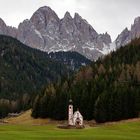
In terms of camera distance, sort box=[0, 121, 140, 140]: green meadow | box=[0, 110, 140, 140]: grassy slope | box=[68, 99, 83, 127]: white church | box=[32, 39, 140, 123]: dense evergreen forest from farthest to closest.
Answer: box=[32, 39, 140, 123]: dense evergreen forest → box=[68, 99, 83, 127]: white church → box=[0, 110, 140, 140]: grassy slope → box=[0, 121, 140, 140]: green meadow

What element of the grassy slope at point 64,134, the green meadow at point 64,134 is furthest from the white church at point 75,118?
the green meadow at point 64,134

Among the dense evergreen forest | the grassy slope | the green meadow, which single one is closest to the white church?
the dense evergreen forest

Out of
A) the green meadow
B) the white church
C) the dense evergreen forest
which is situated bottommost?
the green meadow

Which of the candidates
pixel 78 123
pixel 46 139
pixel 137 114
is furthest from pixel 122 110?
pixel 46 139

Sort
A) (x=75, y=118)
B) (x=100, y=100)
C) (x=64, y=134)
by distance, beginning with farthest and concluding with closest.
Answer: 1. (x=100, y=100)
2. (x=75, y=118)
3. (x=64, y=134)

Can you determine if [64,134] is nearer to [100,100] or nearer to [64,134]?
[64,134]

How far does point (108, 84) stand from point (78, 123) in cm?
3763

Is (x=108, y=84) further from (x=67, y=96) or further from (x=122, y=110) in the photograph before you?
(x=122, y=110)

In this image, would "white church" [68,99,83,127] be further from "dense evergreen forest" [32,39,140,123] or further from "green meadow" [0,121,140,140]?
"green meadow" [0,121,140,140]

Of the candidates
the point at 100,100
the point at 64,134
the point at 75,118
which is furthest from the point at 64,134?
the point at 100,100

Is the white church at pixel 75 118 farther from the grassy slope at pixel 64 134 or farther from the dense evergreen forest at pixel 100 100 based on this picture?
the grassy slope at pixel 64 134

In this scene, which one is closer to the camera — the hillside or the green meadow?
the green meadow

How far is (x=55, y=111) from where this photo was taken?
18238 centimetres

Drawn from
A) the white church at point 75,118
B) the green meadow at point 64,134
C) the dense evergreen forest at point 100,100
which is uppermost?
the dense evergreen forest at point 100,100
